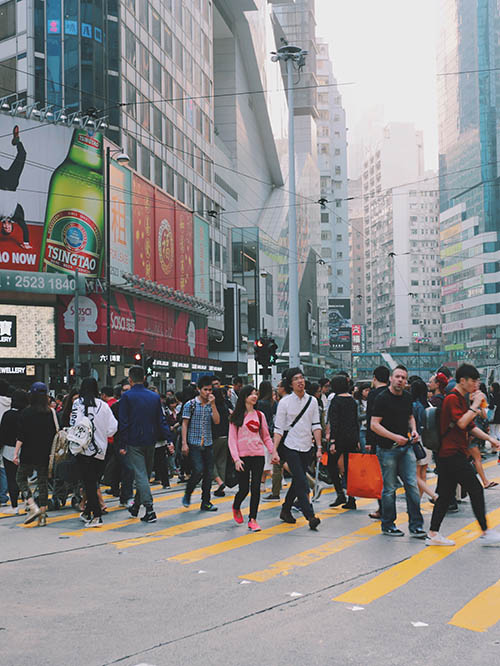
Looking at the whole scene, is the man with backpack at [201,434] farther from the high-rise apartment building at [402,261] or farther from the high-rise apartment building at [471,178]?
the high-rise apartment building at [402,261]

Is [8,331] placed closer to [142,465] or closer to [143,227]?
[143,227]

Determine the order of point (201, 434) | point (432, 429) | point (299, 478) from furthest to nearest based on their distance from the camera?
point (201, 434) < point (299, 478) < point (432, 429)

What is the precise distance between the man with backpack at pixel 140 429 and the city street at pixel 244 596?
66 centimetres

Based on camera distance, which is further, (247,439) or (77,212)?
(77,212)

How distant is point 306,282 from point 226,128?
3051 centimetres

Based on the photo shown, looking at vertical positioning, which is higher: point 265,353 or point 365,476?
point 265,353

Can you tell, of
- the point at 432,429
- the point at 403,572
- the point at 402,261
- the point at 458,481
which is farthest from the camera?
the point at 402,261

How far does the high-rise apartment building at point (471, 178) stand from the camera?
122 metres

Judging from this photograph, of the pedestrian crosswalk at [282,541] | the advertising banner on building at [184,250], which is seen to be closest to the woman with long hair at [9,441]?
the pedestrian crosswalk at [282,541]

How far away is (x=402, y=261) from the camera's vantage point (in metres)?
172

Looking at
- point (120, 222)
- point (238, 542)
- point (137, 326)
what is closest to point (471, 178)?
point (137, 326)

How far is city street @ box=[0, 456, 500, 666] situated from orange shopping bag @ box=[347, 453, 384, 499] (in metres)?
0.48

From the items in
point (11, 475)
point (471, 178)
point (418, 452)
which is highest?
point (471, 178)

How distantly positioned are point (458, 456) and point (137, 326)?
3777cm
